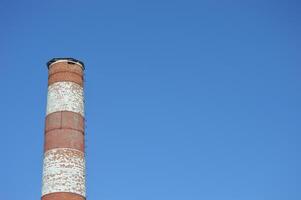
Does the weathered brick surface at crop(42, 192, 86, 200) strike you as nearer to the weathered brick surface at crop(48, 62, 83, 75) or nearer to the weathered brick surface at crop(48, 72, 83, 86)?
the weathered brick surface at crop(48, 72, 83, 86)

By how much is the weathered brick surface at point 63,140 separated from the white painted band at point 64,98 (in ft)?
3.11

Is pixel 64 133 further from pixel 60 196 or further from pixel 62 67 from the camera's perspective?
pixel 62 67

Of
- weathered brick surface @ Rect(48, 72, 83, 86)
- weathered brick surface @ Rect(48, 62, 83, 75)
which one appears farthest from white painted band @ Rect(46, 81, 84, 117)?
weathered brick surface @ Rect(48, 62, 83, 75)

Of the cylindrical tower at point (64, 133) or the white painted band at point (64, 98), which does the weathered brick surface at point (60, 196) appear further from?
the white painted band at point (64, 98)

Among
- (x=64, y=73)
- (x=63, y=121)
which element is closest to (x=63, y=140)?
(x=63, y=121)

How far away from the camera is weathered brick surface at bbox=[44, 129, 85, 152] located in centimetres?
1958

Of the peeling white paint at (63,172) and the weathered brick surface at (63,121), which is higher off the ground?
the weathered brick surface at (63,121)

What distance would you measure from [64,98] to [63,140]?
182 centimetres

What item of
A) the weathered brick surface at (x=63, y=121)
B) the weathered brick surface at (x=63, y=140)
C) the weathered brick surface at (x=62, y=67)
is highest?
the weathered brick surface at (x=62, y=67)

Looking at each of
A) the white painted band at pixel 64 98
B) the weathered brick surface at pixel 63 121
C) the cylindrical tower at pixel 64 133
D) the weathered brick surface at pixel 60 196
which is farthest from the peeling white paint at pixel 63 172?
the white painted band at pixel 64 98

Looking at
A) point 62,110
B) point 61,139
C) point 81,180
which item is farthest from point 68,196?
point 62,110

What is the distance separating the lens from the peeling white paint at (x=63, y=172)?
18719mm

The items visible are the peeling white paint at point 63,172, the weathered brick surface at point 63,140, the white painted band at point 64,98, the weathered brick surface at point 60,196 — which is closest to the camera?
the weathered brick surface at point 60,196

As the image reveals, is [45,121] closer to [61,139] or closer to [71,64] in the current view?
[61,139]
